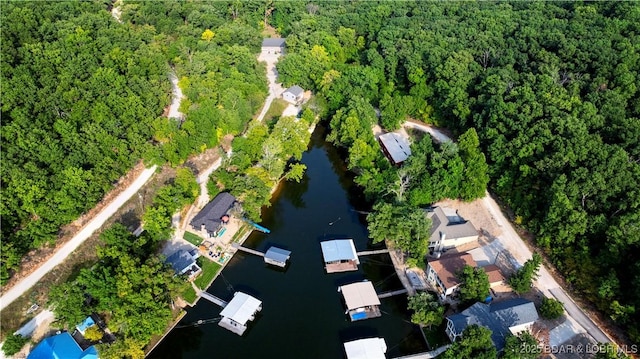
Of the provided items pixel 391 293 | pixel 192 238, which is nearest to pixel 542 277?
pixel 391 293

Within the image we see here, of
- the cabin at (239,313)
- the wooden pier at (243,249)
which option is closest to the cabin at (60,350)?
the cabin at (239,313)

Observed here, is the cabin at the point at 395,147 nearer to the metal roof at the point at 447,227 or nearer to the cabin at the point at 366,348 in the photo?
the metal roof at the point at 447,227

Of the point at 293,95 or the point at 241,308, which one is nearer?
the point at 241,308

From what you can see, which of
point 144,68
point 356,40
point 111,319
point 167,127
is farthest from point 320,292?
point 356,40

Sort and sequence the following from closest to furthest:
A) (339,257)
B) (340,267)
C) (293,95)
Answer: (339,257)
(340,267)
(293,95)

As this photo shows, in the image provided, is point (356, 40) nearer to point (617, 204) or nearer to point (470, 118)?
point (470, 118)

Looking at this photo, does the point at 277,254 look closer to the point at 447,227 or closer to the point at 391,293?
the point at 391,293
